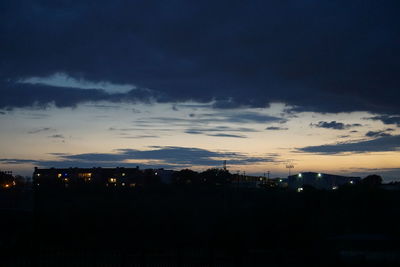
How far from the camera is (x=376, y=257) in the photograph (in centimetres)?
1758

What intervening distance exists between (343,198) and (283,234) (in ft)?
38.7

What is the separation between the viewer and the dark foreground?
23.4 metres

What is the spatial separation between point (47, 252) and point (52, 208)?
1481 cm

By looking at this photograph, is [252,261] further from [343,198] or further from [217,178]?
[217,178]

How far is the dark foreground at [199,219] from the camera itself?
23.4m

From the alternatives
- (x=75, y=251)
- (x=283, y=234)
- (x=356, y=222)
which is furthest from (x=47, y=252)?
(x=356, y=222)

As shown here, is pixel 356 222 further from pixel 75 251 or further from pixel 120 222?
pixel 75 251

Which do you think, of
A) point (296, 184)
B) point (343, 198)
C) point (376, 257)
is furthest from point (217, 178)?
point (376, 257)

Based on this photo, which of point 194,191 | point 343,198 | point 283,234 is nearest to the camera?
point 283,234

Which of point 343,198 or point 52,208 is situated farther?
point 343,198

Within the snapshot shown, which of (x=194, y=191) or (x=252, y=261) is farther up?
(x=194, y=191)

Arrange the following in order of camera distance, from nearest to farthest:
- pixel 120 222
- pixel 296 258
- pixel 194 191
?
pixel 296 258 < pixel 120 222 < pixel 194 191

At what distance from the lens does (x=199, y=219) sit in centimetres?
2803

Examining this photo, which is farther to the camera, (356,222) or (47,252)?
(356,222)
